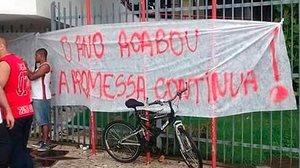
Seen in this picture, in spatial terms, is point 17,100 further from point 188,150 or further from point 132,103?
point 188,150

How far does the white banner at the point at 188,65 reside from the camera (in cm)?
609

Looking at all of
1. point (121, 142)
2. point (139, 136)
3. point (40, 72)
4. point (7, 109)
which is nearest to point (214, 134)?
point (139, 136)

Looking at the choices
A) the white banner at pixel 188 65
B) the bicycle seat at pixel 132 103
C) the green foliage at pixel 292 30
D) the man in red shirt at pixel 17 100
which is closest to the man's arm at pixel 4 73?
the man in red shirt at pixel 17 100

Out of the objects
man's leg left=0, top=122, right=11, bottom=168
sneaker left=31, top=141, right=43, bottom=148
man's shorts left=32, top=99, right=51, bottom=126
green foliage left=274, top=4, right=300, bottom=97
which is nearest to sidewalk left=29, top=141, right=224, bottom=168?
sneaker left=31, top=141, right=43, bottom=148

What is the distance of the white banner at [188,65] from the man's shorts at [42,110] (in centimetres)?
69

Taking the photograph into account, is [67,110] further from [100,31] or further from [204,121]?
[204,121]

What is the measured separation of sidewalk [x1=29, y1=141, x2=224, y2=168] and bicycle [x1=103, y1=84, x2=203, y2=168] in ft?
0.49

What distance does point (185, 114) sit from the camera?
6520mm

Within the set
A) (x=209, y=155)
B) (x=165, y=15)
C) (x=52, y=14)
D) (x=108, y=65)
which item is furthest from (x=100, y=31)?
(x=209, y=155)

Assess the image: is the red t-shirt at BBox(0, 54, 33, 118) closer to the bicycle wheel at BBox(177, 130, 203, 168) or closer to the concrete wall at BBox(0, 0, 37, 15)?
the bicycle wheel at BBox(177, 130, 203, 168)

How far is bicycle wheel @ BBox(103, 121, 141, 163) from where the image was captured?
6965mm

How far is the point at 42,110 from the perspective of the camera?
313 inches

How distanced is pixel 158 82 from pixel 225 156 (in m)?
1.42

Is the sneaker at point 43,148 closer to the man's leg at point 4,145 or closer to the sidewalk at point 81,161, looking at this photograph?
the sidewalk at point 81,161
